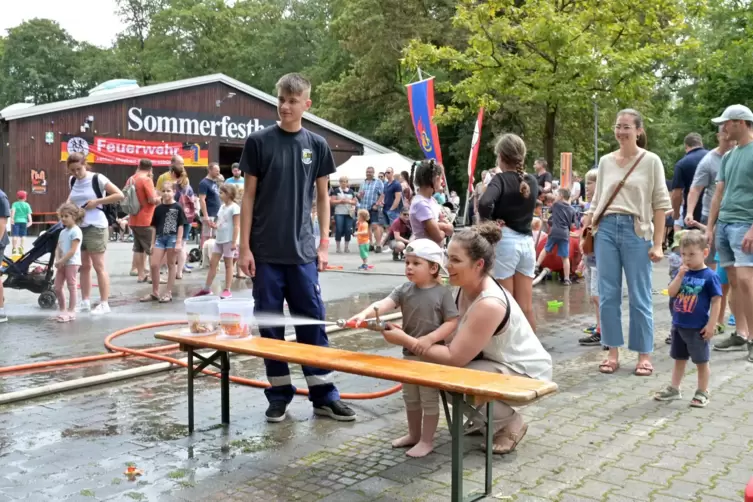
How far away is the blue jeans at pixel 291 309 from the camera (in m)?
5.23

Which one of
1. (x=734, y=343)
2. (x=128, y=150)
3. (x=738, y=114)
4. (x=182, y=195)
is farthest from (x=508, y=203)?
(x=128, y=150)

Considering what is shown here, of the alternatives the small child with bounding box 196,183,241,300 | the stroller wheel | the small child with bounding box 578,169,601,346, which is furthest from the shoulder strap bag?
the stroller wheel

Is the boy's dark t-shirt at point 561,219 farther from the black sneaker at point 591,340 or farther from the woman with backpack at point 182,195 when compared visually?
the woman with backpack at point 182,195

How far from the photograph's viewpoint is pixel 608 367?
6.55m

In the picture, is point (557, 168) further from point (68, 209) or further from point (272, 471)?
point (272, 471)

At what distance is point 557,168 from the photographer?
39406mm

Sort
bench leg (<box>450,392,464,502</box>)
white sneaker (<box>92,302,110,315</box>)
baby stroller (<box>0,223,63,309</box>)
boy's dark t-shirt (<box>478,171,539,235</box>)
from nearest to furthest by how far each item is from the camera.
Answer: bench leg (<box>450,392,464,502</box>), boy's dark t-shirt (<box>478,171,539,235</box>), white sneaker (<box>92,302,110,315</box>), baby stroller (<box>0,223,63,309</box>)

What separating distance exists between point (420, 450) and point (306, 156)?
6.93ft

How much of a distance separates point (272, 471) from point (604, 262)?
3.67 metres

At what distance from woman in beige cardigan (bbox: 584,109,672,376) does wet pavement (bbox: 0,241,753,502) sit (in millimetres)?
390

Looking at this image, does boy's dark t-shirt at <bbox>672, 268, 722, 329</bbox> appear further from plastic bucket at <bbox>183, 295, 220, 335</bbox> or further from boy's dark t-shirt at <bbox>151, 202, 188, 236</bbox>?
boy's dark t-shirt at <bbox>151, 202, 188, 236</bbox>

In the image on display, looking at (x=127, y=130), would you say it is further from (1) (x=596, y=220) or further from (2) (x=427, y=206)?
(1) (x=596, y=220)

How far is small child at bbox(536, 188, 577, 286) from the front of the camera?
12.7 metres

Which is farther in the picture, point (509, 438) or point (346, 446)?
point (346, 446)
